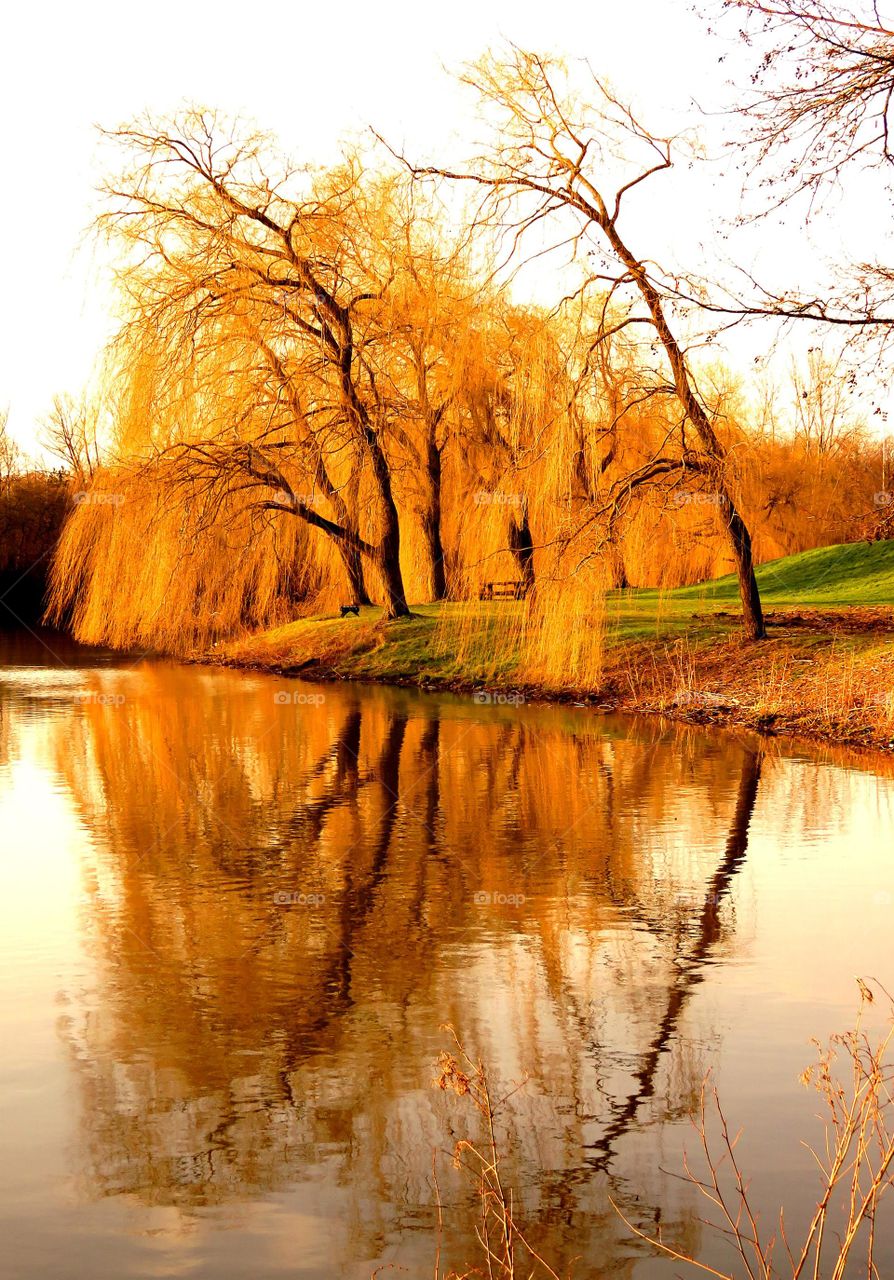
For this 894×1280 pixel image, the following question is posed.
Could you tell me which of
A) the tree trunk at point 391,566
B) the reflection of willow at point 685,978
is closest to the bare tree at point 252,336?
the tree trunk at point 391,566

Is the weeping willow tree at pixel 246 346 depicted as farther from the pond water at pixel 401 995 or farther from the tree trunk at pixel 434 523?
the pond water at pixel 401 995

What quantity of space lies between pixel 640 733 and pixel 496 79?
29.0 ft

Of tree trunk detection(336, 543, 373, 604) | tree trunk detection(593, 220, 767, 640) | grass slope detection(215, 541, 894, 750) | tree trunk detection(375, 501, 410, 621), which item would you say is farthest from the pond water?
tree trunk detection(336, 543, 373, 604)

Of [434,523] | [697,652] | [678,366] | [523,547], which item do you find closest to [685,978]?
[678,366]

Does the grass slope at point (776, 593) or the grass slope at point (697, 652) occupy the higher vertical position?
the grass slope at point (776, 593)

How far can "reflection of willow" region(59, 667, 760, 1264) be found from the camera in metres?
5.28

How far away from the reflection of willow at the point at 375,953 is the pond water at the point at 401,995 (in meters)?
0.02

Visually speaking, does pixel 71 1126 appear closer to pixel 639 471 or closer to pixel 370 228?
pixel 639 471

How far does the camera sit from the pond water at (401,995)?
4.76 metres

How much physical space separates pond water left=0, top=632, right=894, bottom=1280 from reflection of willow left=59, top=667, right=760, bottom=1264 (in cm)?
2

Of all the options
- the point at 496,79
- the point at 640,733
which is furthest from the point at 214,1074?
the point at 496,79

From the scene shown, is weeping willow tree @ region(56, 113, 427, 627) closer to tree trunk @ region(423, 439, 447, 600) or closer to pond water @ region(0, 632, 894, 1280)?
tree trunk @ region(423, 439, 447, 600)

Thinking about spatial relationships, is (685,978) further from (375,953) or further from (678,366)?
(678,366)

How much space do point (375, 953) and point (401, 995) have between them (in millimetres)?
740
